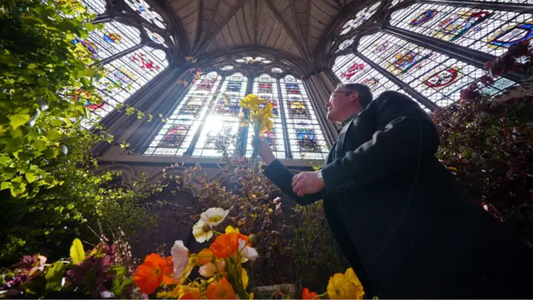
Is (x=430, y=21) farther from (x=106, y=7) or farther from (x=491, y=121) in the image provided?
(x=106, y=7)

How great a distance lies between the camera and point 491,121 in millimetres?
1578

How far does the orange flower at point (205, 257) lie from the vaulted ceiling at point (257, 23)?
1290cm

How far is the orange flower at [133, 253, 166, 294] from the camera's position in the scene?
1.86 feet

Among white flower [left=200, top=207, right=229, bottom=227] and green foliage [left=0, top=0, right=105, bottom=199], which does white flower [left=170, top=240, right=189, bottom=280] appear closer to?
white flower [left=200, top=207, right=229, bottom=227]

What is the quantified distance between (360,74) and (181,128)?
692cm

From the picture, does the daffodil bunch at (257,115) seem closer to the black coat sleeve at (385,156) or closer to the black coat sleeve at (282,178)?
the black coat sleeve at (282,178)

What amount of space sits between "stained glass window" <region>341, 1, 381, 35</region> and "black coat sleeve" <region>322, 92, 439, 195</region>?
12525mm

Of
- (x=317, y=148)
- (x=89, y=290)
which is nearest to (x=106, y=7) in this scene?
(x=317, y=148)

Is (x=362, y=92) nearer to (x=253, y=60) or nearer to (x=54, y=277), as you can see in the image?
(x=54, y=277)

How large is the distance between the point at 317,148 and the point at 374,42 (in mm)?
7029

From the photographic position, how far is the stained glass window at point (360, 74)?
6.95 m

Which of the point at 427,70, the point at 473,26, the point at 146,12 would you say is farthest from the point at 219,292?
the point at 146,12

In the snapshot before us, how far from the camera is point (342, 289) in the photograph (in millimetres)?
610

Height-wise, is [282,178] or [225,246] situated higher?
[282,178]
